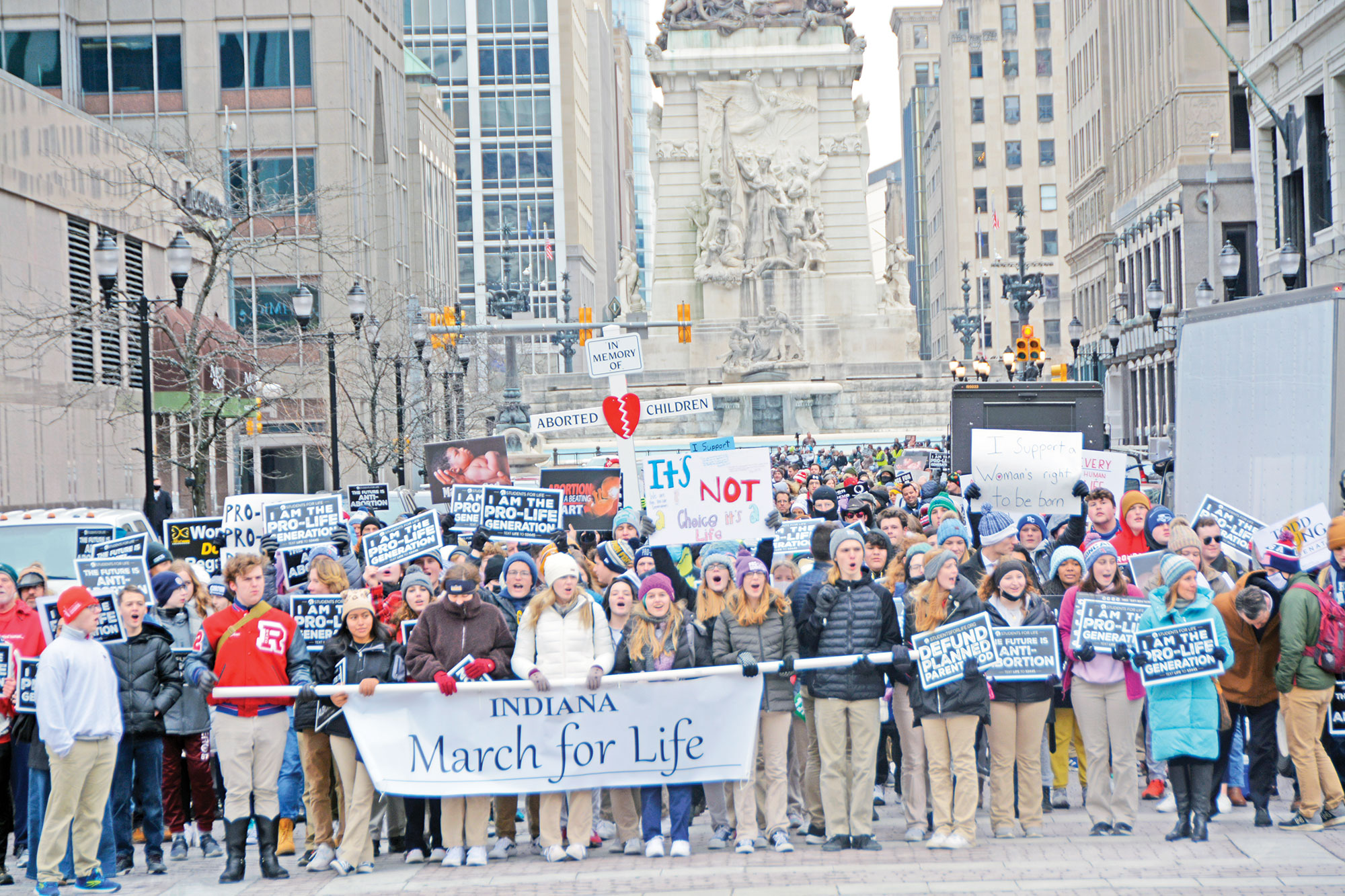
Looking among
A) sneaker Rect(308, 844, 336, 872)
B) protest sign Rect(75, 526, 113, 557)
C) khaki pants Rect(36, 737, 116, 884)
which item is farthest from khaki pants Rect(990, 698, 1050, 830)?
protest sign Rect(75, 526, 113, 557)

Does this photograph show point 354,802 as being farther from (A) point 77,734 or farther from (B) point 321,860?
(A) point 77,734

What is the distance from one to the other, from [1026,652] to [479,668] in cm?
322

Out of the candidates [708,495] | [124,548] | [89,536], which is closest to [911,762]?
[708,495]

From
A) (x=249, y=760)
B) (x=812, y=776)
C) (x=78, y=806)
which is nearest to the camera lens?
(x=78, y=806)

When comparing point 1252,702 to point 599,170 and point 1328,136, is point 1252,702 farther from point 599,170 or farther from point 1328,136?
point 599,170

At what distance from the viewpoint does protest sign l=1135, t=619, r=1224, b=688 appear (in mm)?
10125

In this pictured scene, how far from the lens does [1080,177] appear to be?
281 feet

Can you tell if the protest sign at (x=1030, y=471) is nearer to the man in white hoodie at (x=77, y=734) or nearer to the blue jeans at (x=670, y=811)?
the blue jeans at (x=670, y=811)

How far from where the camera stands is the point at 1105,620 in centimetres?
1030

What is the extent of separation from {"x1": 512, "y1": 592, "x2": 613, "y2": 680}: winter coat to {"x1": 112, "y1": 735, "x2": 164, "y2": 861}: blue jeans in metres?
2.29

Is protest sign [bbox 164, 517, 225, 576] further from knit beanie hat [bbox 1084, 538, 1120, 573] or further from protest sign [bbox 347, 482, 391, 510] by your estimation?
knit beanie hat [bbox 1084, 538, 1120, 573]

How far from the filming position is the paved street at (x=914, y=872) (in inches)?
352

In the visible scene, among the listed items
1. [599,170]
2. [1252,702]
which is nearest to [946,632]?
[1252,702]

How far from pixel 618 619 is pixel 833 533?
1.55 meters
